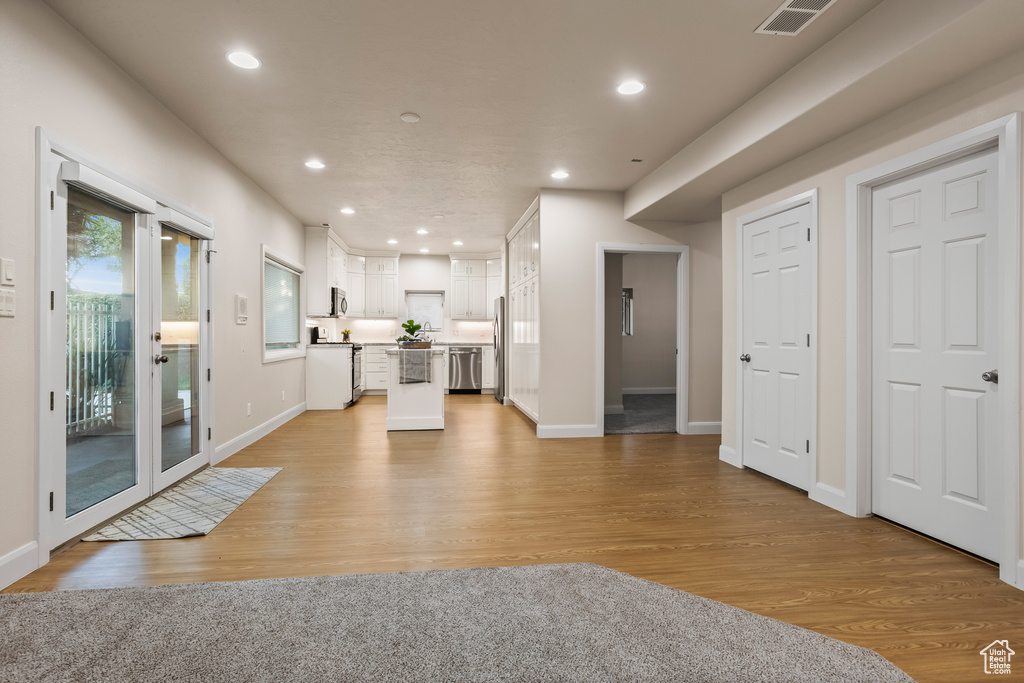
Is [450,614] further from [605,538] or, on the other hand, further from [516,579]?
[605,538]

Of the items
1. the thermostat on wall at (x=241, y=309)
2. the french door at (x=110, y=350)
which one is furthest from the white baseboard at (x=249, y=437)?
the thermostat on wall at (x=241, y=309)

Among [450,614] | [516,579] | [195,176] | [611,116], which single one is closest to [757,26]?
[611,116]

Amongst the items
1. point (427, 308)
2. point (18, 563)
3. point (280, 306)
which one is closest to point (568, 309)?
point (280, 306)

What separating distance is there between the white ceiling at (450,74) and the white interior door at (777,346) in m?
1.02

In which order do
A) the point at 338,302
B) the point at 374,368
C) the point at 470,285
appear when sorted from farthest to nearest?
the point at 470,285
the point at 374,368
the point at 338,302

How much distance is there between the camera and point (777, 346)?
3717 mm

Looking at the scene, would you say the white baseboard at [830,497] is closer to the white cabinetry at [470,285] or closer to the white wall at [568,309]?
the white wall at [568,309]

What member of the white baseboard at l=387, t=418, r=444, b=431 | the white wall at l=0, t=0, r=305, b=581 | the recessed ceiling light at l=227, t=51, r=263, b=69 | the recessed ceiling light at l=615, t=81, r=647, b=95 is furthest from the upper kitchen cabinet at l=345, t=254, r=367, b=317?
the recessed ceiling light at l=615, t=81, r=647, b=95

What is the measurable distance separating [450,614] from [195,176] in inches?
150

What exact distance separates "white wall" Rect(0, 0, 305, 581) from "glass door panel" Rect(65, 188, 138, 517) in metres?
0.29

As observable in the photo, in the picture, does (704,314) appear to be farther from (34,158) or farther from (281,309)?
(34,158)

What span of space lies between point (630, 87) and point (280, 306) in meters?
4.95

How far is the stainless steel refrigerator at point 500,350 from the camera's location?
7.97m

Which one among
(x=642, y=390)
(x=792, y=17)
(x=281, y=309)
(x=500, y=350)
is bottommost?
(x=642, y=390)
